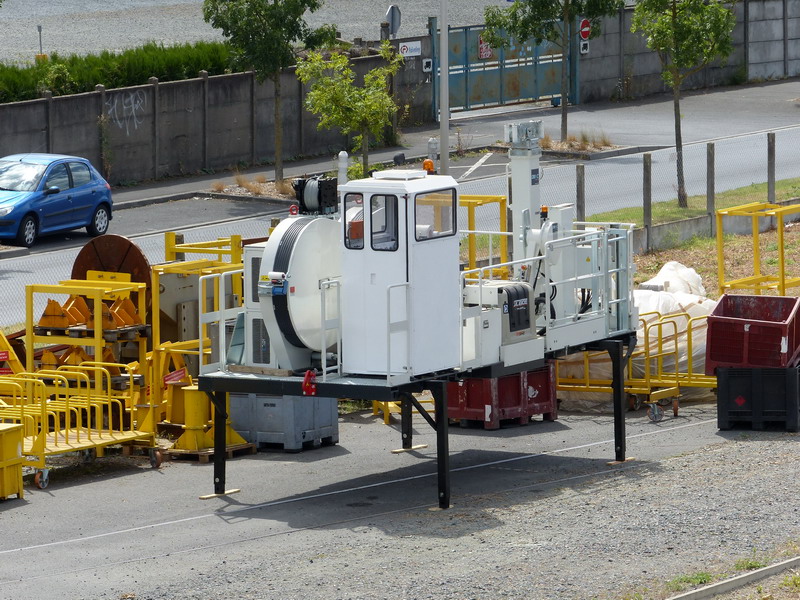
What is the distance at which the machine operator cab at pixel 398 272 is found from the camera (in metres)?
13.2

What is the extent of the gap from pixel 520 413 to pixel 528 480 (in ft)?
8.75

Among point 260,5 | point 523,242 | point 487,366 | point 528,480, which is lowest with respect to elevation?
point 528,480

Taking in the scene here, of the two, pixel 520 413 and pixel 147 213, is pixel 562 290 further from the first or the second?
pixel 147 213

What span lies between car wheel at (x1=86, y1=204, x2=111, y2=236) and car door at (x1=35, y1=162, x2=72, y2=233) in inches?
28.6

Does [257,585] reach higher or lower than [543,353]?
lower

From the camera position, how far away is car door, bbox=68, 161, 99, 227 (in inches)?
1123

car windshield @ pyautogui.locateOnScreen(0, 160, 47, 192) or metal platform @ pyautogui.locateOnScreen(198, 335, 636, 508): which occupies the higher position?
car windshield @ pyautogui.locateOnScreen(0, 160, 47, 192)

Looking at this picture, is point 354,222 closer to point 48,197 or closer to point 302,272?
point 302,272

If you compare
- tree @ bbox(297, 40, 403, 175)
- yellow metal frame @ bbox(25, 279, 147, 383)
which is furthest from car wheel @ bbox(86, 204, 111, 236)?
yellow metal frame @ bbox(25, 279, 147, 383)

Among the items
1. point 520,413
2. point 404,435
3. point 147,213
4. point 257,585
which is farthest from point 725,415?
point 147,213

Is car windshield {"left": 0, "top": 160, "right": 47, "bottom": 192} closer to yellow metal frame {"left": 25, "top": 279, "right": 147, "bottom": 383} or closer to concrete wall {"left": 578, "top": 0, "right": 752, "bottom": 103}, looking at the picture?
yellow metal frame {"left": 25, "top": 279, "right": 147, "bottom": 383}

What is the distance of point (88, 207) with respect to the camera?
2884 cm

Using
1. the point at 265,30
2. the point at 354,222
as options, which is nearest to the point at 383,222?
the point at 354,222

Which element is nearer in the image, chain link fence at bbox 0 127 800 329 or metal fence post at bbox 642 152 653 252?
chain link fence at bbox 0 127 800 329
